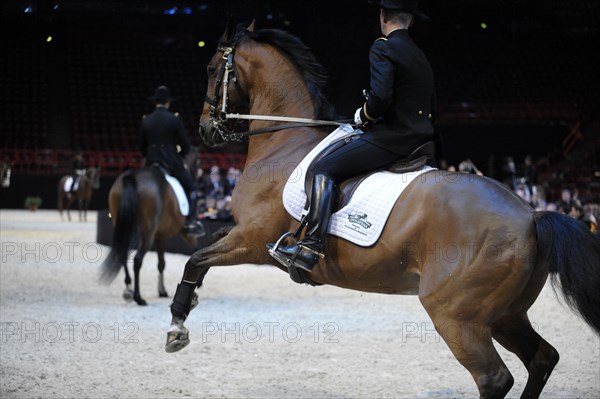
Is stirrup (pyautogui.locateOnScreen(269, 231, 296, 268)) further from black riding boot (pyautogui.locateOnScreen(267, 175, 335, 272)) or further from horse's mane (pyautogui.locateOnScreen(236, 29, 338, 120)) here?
horse's mane (pyautogui.locateOnScreen(236, 29, 338, 120))

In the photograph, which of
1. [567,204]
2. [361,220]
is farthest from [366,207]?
[567,204]

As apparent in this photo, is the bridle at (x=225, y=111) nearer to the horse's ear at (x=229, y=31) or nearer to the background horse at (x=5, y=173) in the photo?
the horse's ear at (x=229, y=31)

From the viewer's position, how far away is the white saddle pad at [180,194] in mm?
9461

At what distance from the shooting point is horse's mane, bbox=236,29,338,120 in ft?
15.5

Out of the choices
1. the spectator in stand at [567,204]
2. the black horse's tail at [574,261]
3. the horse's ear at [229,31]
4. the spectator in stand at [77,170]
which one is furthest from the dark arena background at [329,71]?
the black horse's tail at [574,261]

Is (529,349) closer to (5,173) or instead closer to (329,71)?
(329,71)

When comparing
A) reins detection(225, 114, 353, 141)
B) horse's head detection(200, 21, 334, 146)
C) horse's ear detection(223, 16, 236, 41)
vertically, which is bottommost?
reins detection(225, 114, 353, 141)

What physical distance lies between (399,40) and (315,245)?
1214mm

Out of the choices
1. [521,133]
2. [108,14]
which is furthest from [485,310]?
[108,14]

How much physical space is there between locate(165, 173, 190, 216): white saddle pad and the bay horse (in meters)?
4.72

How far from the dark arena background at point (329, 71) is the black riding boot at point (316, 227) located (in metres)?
18.0

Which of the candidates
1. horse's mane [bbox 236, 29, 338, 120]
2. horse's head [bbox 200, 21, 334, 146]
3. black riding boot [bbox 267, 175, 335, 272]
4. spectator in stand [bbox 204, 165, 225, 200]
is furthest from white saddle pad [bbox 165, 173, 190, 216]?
spectator in stand [bbox 204, 165, 225, 200]

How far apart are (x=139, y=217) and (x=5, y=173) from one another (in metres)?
16.7

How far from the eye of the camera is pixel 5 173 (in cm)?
2389
